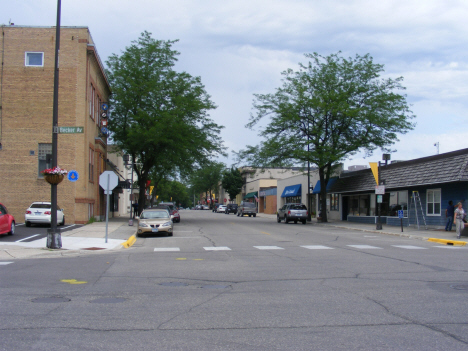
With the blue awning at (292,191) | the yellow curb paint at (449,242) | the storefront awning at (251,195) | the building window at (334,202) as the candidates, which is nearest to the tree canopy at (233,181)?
the storefront awning at (251,195)

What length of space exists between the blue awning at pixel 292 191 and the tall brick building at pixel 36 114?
31.6m

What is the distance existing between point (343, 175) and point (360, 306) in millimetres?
36748

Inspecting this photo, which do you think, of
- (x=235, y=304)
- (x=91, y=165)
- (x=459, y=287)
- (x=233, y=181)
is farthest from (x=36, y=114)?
(x=233, y=181)

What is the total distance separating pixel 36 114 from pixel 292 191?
3591cm

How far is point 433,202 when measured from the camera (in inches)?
1142

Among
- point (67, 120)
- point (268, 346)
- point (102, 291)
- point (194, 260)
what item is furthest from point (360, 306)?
point (67, 120)

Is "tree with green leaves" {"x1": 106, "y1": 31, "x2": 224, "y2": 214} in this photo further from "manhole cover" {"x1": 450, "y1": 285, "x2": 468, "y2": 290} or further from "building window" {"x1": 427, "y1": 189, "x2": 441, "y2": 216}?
"manhole cover" {"x1": 450, "y1": 285, "x2": 468, "y2": 290}

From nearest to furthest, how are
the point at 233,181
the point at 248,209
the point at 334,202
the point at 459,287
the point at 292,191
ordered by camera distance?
1. the point at 459,287
2. the point at 334,202
3. the point at 292,191
4. the point at 248,209
5. the point at 233,181

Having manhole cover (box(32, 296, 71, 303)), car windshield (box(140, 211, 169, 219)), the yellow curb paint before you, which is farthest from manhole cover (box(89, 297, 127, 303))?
car windshield (box(140, 211, 169, 219))

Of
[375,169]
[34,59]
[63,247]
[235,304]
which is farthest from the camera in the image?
[375,169]

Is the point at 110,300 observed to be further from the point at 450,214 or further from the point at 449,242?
the point at 450,214

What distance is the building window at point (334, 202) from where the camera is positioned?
44487 millimetres

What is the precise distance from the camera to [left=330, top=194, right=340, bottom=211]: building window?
44487 mm

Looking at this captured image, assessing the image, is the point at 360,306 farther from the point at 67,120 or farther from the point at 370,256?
the point at 67,120
